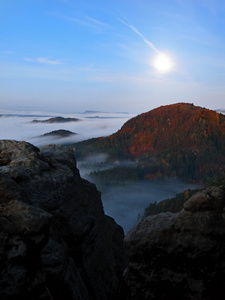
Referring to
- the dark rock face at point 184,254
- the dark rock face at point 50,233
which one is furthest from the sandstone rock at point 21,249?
the dark rock face at point 184,254

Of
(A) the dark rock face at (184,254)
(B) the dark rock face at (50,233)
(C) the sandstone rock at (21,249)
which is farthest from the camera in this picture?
(A) the dark rock face at (184,254)

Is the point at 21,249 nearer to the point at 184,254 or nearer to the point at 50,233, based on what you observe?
the point at 50,233

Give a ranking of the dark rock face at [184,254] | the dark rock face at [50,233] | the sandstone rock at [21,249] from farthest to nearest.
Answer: the dark rock face at [184,254]
the dark rock face at [50,233]
the sandstone rock at [21,249]

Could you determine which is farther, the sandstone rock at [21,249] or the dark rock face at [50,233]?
the dark rock face at [50,233]

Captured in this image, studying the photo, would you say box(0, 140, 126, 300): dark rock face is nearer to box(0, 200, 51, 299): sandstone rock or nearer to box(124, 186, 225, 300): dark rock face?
box(0, 200, 51, 299): sandstone rock

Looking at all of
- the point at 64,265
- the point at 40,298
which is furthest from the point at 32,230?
the point at 64,265

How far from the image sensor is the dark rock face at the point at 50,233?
332 inches

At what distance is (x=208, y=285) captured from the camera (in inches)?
458

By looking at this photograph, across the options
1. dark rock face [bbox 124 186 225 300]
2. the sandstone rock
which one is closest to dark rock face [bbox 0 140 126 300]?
the sandstone rock

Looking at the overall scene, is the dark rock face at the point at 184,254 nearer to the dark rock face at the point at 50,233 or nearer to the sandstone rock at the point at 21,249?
the dark rock face at the point at 50,233

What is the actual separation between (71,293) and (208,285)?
6187 millimetres

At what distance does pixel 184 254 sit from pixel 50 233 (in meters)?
6.65

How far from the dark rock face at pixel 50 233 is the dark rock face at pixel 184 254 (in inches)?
122

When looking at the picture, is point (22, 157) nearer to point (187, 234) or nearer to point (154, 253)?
point (154, 253)
